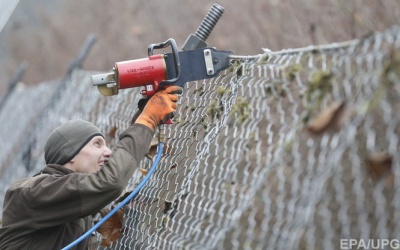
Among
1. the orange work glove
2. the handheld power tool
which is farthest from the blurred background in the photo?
the orange work glove

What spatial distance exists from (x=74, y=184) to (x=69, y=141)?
44 cm

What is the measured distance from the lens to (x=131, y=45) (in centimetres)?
1327

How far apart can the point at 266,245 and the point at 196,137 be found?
3.50 feet

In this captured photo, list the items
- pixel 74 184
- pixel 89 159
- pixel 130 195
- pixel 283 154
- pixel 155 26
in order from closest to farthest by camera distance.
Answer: pixel 283 154 < pixel 74 184 < pixel 130 195 < pixel 89 159 < pixel 155 26

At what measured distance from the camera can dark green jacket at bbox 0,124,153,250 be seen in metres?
3.60

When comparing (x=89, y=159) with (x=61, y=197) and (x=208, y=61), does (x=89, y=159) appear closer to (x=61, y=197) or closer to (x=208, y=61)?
(x=61, y=197)

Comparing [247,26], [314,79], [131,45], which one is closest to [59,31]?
[131,45]

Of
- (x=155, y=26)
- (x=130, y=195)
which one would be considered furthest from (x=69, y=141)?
(x=155, y=26)

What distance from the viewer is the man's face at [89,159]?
399cm

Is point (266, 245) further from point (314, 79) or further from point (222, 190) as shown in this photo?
point (314, 79)

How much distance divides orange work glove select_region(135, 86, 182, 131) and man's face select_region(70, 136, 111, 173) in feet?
1.34

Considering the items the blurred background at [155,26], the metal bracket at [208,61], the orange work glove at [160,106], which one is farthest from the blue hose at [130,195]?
the blurred background at [155,26]

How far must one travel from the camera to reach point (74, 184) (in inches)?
143

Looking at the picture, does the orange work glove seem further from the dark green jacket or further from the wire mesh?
the wire mesh
